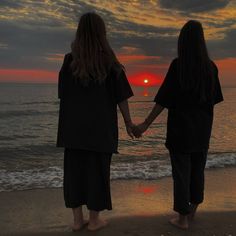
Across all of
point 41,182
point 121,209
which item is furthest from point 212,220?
point 41,182

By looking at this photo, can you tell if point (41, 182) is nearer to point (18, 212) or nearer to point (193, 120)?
point (18, 212)

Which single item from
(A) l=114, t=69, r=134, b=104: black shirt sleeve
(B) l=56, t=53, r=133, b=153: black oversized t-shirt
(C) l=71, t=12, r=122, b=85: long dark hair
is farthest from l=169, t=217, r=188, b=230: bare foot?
(C) l=71, t=12, r=122, b=85: long dark hair

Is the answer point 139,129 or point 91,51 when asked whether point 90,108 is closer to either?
point 91,51

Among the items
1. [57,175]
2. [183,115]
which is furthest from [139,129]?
[57,175]

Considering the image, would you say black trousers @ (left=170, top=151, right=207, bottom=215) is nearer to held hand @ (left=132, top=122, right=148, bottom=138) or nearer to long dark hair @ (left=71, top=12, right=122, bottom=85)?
held hand @ (left=132, top=122, right=148, bottom=138)

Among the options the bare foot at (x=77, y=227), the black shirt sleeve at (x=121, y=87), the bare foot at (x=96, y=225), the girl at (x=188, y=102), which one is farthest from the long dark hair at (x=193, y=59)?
the bare foot at (x=77, y=227)

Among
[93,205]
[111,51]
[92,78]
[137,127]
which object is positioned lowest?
[93,205]

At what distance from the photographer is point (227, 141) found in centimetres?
1510

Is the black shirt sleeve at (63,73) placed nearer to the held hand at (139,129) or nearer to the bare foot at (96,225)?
the held hand at (139,129)

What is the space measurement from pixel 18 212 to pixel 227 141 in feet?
37.8

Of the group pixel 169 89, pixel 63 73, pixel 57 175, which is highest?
pixel 63 73

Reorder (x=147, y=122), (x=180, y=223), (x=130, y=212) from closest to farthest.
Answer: (x=180, y=223) → (x=147, y=122) → (x=130, y=212)

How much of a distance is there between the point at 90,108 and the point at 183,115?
3.05ft

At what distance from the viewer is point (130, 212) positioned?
189 inches
